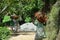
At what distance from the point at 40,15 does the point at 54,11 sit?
76 cm

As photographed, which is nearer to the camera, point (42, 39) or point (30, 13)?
point (42, 39)

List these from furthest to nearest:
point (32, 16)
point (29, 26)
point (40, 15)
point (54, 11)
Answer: point (32, 16)
point (29, 26)
point (40, 15)
point (54, 11)

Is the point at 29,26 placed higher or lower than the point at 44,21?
lower

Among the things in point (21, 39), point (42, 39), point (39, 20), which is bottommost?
point (21, 39)

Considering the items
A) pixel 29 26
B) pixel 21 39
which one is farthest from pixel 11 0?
pixel 29 26

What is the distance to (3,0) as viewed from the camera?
823 centimetres

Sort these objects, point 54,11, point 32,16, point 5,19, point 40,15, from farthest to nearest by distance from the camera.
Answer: point 32,16, point 5,19, point 40,15, point 54,11

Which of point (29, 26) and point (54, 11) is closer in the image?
point (54, 11)

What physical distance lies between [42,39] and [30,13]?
12.4 m

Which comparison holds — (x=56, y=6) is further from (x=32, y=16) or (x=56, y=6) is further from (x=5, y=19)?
(x=32, y=16)

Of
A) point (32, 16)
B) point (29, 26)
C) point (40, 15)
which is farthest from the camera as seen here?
point (32, 16)

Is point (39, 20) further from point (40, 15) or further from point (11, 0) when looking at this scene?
point (11, 0)

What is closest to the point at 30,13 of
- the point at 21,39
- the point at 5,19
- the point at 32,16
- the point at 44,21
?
the point at 32,16

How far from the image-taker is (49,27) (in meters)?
7.46
